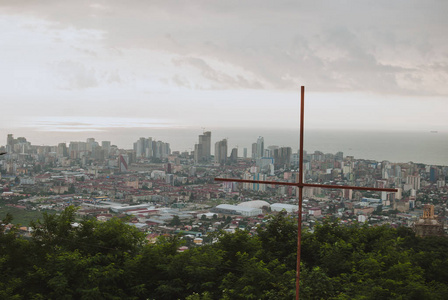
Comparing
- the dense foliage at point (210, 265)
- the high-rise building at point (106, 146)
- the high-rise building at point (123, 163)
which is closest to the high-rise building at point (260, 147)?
the dense foliage at point (210, 265)

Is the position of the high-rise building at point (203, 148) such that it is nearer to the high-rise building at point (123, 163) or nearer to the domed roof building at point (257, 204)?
the high-rise building at point (123, 163)

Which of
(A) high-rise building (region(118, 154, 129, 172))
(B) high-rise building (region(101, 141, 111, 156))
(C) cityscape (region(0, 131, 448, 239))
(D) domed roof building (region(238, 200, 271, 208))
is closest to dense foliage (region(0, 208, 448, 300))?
(C) cityscape (region(0, 131, 448, 239))

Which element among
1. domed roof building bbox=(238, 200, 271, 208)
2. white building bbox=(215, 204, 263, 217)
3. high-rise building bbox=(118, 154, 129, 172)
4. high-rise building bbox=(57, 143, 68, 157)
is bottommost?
white building bbox=(215, 204, 263, 217)

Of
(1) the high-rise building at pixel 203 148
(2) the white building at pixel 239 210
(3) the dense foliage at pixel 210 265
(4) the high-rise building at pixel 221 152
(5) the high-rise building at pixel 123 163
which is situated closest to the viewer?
(3) the dense foliage at pixel 210 265

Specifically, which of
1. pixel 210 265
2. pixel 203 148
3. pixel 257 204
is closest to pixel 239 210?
pixel 257 204

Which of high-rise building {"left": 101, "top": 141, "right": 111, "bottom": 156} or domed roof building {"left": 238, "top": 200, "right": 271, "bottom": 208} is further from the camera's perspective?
high-rise building {"left": 101, "top": 141, "right": 111, "bottom": 156}

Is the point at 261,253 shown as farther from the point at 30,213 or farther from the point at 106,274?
the point at 30,213

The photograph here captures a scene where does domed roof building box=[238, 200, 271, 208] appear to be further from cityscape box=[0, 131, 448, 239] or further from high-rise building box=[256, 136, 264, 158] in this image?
high-rise building box=[256, 136, 264, 158]
